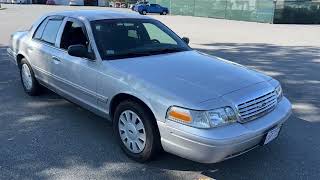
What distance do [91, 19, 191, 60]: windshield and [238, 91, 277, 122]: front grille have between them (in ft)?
5.00

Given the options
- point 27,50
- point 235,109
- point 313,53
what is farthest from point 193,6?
point 235,109

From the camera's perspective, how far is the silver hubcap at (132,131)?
4023 mm

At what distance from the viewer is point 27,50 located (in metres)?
6.26

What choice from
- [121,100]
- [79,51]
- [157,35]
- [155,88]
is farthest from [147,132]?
[157,35]

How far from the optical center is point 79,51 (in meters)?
4.61

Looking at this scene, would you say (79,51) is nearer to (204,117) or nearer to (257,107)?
(204,117)

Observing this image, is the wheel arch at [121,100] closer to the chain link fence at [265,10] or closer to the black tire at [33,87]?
the black tire at [33,87]

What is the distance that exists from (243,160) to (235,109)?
856 mm

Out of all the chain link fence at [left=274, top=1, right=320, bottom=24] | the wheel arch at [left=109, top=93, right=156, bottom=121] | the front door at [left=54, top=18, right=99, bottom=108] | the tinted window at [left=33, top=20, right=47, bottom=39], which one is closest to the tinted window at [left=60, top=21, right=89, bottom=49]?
the front door at [left=54, top=18, right=99, bottom=108]

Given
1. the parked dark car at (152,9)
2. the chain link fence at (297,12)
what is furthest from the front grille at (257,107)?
the parked dark car at (152,9)

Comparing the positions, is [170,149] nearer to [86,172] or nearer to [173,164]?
[173,164]

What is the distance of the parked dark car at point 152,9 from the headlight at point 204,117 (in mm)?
38780

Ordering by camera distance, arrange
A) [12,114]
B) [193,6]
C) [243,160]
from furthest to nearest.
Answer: [193,6] < [12,114] < [243,160]

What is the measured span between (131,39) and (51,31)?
153 centimetres
